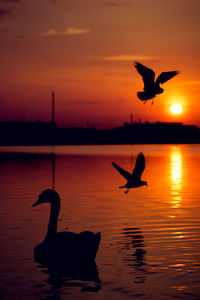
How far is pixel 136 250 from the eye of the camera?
55.7ft

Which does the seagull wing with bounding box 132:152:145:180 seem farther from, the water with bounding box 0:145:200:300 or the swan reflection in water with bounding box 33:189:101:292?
the water with bounding box 0:145:200:300

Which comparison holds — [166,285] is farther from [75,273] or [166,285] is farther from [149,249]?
[149,249]

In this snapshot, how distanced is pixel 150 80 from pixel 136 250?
494 cm

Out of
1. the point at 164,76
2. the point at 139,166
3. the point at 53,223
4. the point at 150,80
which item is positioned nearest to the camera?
the point at 150,80

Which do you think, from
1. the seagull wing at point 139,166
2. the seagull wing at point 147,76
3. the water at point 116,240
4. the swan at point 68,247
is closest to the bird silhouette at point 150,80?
the seagull wing at point 147,76

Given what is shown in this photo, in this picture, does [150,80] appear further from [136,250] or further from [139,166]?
[136,250]

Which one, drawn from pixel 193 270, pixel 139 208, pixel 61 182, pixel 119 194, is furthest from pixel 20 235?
pixel 61 182

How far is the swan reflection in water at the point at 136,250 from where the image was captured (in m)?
14.8

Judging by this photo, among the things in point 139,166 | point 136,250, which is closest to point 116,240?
point 136,250

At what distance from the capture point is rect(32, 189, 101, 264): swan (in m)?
15.0

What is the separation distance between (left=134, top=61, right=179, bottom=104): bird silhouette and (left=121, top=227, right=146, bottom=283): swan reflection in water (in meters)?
3.88

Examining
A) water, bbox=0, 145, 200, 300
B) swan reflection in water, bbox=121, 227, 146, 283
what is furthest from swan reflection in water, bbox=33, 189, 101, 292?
swan reflection in water, bbox=121, 227, 146, 283

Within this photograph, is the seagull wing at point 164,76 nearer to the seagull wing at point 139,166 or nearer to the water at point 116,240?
the seagull wing at point 139,166

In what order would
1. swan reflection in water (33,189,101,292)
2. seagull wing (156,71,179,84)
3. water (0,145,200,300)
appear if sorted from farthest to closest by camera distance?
swan reflection in water (33,189,101,292) < seagull wing (156,71,179,84) < water (0,145,200,300)
